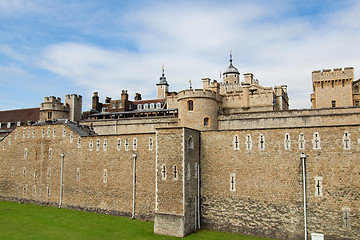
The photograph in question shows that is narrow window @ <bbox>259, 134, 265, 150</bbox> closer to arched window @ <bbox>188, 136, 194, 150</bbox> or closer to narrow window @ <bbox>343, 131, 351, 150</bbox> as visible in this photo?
arched window @ <bbox>188, 136, 194, 150</bbox>

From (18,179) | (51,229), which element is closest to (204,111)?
(51,229)

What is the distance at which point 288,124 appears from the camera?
29.7 meters

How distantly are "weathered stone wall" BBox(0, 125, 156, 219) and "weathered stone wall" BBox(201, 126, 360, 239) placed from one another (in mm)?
5700

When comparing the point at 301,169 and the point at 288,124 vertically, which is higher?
the point at 288,124

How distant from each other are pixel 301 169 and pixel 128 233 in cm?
1342

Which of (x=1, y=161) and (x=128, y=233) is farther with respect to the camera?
(x=1, y=161)

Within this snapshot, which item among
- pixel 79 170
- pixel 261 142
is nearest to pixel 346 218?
pixel 261 142

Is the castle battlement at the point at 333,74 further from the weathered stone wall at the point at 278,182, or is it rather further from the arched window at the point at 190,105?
the weathered stone wall at the point at 278,182

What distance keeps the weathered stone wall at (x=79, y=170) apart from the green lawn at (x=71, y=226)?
1.38 metres

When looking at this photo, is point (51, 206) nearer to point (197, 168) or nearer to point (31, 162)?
point (31, 162)

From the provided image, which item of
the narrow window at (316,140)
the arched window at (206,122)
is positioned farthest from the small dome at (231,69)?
the narrow window at (316,140)

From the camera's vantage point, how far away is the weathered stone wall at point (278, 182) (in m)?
20.4

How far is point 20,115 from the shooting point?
184 ft

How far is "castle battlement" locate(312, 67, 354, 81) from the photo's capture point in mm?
38375
